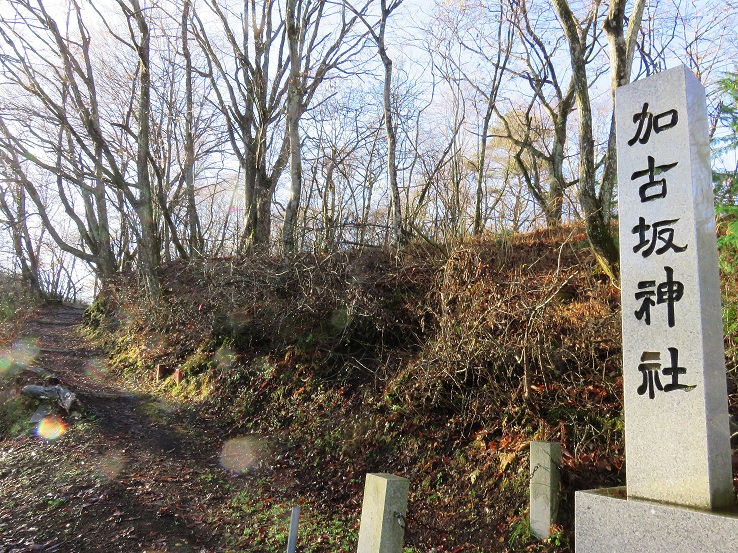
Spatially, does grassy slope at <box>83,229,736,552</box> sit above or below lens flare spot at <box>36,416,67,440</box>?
above

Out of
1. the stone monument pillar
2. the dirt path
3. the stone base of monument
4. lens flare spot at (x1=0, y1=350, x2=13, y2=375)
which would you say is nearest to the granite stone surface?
the stone monument pillar

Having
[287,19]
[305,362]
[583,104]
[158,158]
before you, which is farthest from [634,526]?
[158,158]

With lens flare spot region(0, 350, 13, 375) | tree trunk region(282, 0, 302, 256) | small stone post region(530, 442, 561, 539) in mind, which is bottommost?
small stone post region(530, 442, 561, 539)

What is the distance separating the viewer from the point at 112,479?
6027 millimetres

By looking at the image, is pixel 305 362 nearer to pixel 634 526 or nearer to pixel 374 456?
pixel 374 456

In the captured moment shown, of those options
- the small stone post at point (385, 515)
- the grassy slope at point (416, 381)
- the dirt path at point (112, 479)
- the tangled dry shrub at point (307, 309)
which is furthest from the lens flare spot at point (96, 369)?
the small stone post at point (385, 515)

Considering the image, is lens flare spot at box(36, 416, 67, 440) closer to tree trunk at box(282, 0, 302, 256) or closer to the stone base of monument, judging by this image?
tree trunk at box(282, 0, 302, 256)

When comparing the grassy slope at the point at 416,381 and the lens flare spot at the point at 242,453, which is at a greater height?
the grassy slope at the point at 416,381

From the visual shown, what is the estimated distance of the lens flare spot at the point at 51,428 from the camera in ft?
24.5

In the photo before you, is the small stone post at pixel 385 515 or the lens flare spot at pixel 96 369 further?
the lens flare spot at pixel 96 369

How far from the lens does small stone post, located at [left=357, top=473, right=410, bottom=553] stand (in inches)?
123

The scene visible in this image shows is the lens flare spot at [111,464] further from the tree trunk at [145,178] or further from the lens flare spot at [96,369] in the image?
the tree trunk at [145,178]

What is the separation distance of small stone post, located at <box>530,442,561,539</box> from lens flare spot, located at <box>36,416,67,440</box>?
675 centimetres

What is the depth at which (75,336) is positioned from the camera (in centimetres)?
1761
